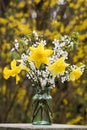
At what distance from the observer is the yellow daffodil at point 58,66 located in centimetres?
412

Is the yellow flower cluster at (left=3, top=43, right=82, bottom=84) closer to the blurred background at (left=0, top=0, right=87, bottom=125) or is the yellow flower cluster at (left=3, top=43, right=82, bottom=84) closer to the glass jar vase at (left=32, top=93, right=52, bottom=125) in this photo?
the glass jar vase at (left=32, top=93, right=52, bottom=125)

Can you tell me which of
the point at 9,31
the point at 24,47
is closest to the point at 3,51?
the point at 9,31

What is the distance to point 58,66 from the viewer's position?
414cm

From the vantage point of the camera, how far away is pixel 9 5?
28.6ft

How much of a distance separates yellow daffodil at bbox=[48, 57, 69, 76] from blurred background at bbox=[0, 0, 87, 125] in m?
2.53

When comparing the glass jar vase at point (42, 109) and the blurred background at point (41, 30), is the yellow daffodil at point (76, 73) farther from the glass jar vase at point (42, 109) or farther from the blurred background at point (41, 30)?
the blurred background at point (41, 30)

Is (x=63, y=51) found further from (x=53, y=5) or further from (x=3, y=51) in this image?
(x=3, y=51)

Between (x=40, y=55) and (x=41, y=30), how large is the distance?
3596 mm

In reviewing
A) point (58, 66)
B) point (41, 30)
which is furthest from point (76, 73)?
point (41, 30)

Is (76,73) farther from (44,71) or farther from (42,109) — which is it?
(42,109)

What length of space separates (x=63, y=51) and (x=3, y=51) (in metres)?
4.20

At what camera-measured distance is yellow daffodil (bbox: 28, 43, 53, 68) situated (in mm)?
4137

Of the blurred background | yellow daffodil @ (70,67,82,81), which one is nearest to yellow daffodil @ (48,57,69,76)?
yellow daffodil @ (70,67,82,81)

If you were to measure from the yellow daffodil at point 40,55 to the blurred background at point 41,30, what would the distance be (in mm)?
2496
